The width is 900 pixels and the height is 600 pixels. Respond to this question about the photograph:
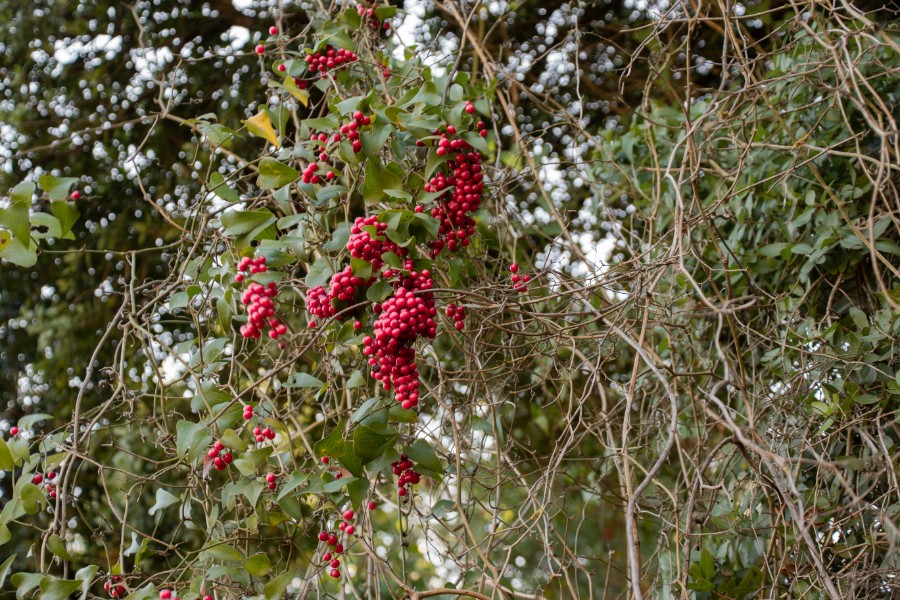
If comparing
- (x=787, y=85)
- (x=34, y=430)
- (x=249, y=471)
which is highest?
(x=787, y=85)

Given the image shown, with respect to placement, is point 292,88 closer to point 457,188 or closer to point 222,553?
point 457,188

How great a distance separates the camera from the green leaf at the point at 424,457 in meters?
1.26

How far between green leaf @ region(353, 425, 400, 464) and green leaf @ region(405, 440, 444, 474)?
0.19 feet

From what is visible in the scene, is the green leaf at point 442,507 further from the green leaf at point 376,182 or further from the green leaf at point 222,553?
the green leaf at point 376,182

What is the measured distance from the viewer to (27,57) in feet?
8.14

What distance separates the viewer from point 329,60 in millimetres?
1480

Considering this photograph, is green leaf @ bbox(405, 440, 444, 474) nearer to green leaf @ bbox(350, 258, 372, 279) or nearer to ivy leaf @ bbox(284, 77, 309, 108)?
green leaf @ bbox(350, 258, 372, 279)

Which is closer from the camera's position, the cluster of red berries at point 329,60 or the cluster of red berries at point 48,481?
the cluster of red berries at point 48,481

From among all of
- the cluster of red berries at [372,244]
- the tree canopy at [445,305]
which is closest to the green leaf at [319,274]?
the tree canopy at [445,305]

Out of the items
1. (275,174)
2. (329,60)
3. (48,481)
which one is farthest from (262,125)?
(48,481)

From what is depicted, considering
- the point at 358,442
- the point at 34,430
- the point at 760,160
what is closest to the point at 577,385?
the point at 760,160

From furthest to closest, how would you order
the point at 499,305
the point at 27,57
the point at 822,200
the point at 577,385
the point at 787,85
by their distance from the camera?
the point at 27,57
the point at 577,385
the point at 787,85
the point at 822,200
the point at 499,305

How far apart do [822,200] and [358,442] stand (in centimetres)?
104

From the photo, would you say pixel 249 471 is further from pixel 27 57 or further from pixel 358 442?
pixel 27 57
